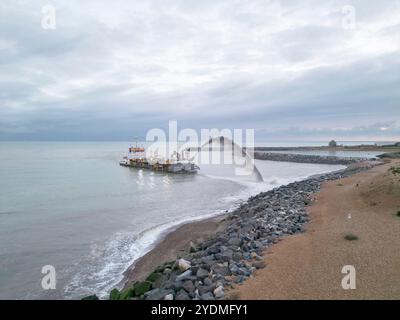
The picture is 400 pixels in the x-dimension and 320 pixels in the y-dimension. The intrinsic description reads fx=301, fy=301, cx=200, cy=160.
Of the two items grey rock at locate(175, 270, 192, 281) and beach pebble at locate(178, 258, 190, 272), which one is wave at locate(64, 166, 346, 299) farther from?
grey rock at locate(175, 270, 192, 281)

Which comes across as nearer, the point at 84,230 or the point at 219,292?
the point at 219,292

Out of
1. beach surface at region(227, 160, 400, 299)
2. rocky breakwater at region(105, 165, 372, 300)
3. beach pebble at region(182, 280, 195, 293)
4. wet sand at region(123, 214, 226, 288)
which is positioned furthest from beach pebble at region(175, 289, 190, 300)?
wet sand at region(123, 214, 226, 288)

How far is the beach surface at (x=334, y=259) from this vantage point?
17.9 feet

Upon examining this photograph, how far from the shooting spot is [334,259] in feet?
22.5

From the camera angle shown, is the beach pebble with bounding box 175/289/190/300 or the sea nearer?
the beach pebble with bounding box 175/289/190/300

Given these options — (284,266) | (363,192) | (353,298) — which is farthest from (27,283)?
(363,192)

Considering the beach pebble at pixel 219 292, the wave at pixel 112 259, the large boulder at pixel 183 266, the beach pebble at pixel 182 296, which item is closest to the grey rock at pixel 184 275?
the large boulder at pixel 183 266

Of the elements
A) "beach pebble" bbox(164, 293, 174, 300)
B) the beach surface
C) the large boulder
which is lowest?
the large boulder

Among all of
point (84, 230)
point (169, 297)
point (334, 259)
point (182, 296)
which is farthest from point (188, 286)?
point (84, 230)

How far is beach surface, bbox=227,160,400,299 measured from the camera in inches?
215
